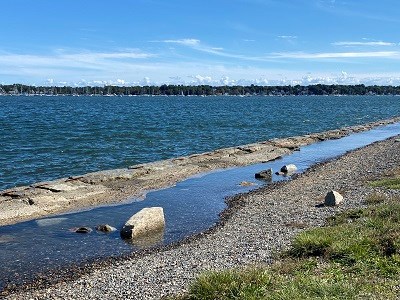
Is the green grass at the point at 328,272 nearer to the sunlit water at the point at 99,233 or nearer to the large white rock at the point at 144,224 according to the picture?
the sunlit water at the point at 99,233

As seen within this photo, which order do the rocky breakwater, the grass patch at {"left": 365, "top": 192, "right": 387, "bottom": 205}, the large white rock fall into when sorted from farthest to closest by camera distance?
the rocky breakwater
the grass patch at {"left": 365, "top": 192, "right": 387, "bottom": 205}
the large white rock

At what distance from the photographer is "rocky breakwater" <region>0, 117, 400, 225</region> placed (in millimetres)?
21859

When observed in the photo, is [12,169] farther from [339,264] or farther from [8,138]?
[339,264]

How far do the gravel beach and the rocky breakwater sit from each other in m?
6.51

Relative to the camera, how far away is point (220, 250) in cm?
1405

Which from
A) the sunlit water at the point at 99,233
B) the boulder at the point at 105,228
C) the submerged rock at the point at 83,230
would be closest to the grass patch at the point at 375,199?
the sunlit water at the point at 99,233

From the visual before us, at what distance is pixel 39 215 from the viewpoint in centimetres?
2106

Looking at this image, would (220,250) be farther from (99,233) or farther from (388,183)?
(388,183)

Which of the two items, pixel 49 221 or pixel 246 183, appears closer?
pixel 49 221

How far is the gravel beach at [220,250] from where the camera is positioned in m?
11.4

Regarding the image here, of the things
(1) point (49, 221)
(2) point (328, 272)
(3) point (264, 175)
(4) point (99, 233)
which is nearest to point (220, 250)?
(2) point (328, 272)

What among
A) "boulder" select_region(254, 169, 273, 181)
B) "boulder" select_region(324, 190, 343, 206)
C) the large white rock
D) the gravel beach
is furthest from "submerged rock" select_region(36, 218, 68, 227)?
"boulder" select_region(254, 169, 273, 181)

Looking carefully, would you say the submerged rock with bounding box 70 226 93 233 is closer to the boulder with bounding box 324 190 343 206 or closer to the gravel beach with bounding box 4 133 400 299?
the gravel beach with bounding box 4 133 400 299

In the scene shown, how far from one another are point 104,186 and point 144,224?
31.8 ft
